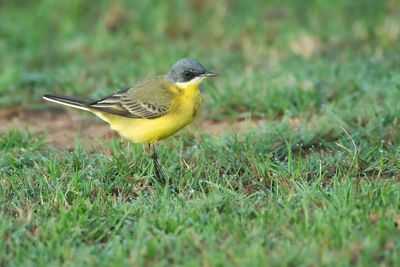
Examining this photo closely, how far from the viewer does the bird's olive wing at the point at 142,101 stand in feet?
22.8

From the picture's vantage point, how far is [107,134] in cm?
812

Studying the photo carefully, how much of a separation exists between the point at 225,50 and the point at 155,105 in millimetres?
4262

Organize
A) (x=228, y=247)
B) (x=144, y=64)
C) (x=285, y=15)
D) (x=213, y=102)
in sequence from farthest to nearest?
(x=285, y=15) < (x=144, y=64) < (x=213, y=102) < (x=228, y=247)

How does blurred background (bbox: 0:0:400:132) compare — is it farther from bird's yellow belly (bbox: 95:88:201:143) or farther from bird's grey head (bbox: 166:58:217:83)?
bird's yellow belly (bbox: 95:88:201:143)

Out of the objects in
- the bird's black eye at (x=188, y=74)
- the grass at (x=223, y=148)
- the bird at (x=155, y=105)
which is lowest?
the grass at (x=223, y=148)

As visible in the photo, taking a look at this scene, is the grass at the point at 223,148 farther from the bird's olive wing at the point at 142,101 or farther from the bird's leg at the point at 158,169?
the bird's olive wing at the point at 142,101

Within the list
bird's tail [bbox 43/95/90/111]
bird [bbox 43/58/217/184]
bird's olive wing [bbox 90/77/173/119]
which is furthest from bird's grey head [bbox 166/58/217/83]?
bird's tail [bbox 43/95/90/111]

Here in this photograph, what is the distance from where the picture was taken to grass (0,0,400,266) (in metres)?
5.24

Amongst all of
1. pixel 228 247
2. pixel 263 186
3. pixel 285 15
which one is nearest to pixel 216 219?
pixel 228 247

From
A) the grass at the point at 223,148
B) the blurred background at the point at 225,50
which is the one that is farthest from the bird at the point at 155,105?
the blurred background at the point at 225,50

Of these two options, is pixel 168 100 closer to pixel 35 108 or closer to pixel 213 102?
pixel 213 102

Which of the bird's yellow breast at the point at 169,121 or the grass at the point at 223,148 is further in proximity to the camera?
the bird's yellow breast at the point at 169,121

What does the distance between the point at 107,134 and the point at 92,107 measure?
3.25ft

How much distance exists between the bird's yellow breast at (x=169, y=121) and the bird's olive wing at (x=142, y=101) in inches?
2.0
